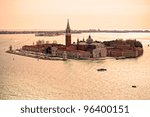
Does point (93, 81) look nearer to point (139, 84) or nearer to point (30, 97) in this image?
point (139, 84)

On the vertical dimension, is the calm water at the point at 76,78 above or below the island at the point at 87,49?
below

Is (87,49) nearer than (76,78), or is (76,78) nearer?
(76,78)

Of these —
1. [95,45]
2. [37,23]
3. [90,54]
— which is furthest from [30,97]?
[90,54]

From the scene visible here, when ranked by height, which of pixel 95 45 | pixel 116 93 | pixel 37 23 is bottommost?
pixel 116 93

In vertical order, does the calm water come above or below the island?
below

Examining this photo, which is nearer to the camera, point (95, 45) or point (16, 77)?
point (16, 77)

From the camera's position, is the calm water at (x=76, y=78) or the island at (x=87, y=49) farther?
the island at (x=87, y=49)

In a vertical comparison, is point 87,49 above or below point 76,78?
above

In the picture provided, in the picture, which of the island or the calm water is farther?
the island
